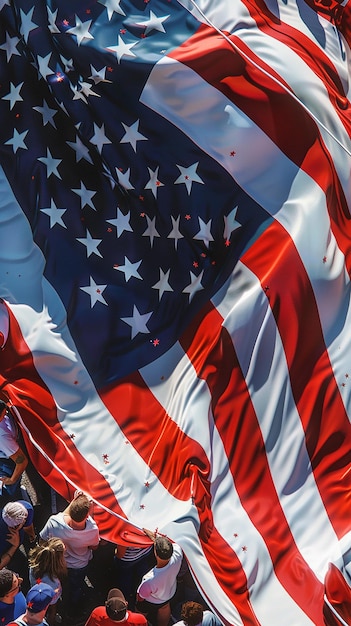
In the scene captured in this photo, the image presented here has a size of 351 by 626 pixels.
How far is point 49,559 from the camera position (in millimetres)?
5527

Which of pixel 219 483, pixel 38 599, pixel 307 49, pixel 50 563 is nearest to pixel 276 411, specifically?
pixel 219 483

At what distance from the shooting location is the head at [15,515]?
19.2ft

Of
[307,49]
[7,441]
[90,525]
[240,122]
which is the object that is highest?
[307,49]

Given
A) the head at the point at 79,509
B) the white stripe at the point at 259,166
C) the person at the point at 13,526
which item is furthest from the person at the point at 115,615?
the white stripe at the point at 259,166

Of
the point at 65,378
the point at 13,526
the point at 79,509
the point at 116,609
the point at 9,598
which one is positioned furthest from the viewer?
the point at 65,378

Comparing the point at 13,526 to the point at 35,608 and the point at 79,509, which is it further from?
the point at 35,608

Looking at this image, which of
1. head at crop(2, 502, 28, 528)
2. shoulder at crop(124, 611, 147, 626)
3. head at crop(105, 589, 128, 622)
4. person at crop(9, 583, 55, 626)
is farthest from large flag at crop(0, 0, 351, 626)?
person at crop(9, 583, 55, 626)

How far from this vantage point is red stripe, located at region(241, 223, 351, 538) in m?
6.30

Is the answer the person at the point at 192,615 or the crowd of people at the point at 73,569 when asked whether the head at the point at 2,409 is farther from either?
the person at the point at 192,615

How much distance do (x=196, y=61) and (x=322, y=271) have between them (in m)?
A: 2.01

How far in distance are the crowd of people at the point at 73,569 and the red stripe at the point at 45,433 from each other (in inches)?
5.1

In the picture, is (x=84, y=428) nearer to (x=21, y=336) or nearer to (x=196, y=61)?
(x=21, y=336)

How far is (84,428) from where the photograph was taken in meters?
6.77

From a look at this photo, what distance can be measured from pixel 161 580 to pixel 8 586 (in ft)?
3.29
